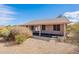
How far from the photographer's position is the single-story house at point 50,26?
4652mm

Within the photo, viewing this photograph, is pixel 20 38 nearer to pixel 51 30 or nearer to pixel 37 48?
pixel 37 48

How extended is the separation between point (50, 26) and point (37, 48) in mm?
569

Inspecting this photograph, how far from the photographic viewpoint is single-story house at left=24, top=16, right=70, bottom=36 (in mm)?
4652

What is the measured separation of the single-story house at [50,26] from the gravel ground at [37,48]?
20cm

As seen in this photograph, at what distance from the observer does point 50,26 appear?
473cm

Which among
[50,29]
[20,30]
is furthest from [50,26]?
[20,30]

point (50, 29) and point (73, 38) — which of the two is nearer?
point (73, 38)

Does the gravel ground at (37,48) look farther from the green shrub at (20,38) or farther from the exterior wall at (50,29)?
the exterior wall at (50,29)

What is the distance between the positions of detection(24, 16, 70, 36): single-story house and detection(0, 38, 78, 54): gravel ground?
20cm

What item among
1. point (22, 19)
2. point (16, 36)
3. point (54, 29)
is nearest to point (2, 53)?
point (16, 36)

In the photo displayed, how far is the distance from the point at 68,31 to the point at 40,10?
773 mm

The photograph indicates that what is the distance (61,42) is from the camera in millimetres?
4699

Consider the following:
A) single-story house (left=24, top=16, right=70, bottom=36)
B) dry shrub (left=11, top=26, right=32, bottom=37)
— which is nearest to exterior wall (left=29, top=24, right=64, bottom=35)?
single-story house (left=24, top=16, right=70, bottom=36)

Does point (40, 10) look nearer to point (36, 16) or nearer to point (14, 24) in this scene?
point (36, 16)
